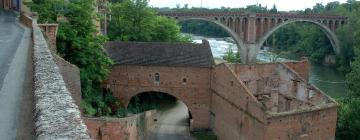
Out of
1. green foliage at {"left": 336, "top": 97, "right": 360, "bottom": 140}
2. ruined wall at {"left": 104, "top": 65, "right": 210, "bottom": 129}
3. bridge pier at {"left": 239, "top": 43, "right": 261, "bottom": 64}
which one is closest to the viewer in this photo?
green foliage at {"left": 336, "top": 97, "right": 360, "bottom": 140}

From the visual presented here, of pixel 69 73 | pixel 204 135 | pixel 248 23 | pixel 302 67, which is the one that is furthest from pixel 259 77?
pixel 248 23

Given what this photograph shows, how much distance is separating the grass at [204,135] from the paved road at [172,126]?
1.66 ft

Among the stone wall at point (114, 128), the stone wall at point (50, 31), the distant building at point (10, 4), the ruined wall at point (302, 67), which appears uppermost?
the distant building at point (10, 4)

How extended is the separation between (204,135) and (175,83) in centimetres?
386

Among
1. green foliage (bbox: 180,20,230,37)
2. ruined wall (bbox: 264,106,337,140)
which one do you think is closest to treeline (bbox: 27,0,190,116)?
ruined wall (bbox: 264,106,337,140)

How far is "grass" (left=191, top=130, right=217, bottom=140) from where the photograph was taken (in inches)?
1170

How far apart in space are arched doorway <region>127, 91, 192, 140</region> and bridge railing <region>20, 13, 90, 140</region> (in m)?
19.5

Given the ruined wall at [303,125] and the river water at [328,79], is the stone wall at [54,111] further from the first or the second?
the river water at [328,79]

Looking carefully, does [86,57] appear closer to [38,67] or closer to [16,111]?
[38,67]

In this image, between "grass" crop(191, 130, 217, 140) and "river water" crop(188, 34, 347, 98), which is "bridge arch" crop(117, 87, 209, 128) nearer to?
"grass" crop(191, 130, 217, 140)

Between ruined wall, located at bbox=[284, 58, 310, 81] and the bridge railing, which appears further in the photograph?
ruined wall, located at bbox=[284, 58, 310, 81]

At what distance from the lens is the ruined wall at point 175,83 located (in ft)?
101

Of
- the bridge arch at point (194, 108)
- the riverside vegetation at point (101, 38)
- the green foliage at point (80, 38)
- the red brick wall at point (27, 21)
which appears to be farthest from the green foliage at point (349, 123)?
the red brick wall at point (27, 21)

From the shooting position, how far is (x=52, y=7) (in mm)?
26922
